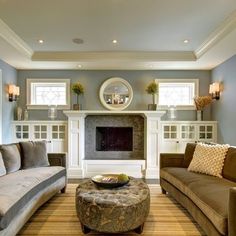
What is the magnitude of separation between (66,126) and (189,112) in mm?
2940

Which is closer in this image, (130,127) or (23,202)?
(23,202)

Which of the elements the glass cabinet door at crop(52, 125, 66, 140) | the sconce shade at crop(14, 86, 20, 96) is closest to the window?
the glass cabinet door at crop(52, 125, 66, 140)

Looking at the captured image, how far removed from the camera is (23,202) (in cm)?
254

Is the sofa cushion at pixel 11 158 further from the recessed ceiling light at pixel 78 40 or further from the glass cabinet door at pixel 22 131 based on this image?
the recessed ceiling light at pixel 78 40

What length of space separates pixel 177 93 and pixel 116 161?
2235 mm

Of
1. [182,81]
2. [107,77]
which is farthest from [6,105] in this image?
[182,81]

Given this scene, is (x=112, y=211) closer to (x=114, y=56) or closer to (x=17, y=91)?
(x=114, y=56)

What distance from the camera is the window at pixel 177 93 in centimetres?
593

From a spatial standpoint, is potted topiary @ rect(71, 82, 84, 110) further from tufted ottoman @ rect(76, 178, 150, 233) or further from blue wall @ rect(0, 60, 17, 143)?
tufted ottoman @ rect(76, 178, 150, 233)

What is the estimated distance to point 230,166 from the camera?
3.13 meters

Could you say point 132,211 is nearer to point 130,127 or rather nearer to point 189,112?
point 130,127

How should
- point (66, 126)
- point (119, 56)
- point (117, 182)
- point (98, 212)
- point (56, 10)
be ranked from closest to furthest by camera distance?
1. point (98, 212)
2. point (117, 182)
3. point (56, 10)
4. point (119, 56)
5. point (66, 126)

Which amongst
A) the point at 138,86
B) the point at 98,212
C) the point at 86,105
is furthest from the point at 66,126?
the point at 98,212

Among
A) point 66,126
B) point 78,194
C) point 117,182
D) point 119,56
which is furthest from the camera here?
point 66,126
